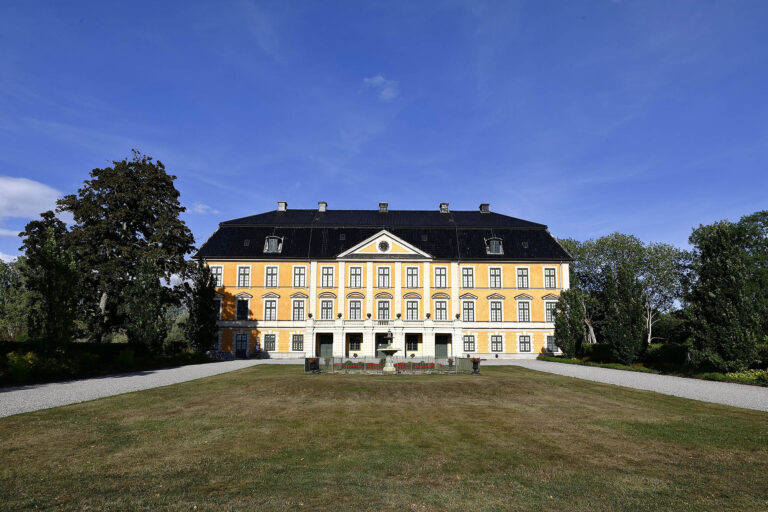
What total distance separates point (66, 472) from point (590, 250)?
61.8 meters

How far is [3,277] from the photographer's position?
61875mm

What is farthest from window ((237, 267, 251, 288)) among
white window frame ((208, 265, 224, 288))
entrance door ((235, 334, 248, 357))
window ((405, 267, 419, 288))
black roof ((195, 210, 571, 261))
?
window ((405, 267, 419, 288))

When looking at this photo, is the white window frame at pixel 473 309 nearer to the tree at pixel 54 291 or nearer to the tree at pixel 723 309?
the tree at pixel 723 309

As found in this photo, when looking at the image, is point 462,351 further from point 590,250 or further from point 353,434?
point 353,434

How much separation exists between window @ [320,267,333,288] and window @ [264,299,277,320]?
500 cm

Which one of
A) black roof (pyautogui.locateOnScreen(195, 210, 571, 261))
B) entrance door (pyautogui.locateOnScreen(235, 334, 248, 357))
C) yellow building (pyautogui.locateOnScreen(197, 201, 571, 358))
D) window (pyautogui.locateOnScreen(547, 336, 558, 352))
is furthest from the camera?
black roof (pyautogui.locateOnScreen(195, 210, 571, 261))

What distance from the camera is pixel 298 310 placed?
43.6m

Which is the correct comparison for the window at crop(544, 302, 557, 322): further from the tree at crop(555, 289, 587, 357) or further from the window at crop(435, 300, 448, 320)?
the window at crop(435, 300, 448, 320)

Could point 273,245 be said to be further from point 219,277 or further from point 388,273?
point 388,273

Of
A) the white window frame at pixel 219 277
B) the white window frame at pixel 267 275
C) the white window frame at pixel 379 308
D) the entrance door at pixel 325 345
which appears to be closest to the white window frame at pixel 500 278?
the white window frame at pixel 379 308

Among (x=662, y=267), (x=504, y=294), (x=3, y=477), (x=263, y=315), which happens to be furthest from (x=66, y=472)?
(x=662, y=267)

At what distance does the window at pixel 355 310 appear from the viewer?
4347 cm

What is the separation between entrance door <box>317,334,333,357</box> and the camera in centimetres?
4343

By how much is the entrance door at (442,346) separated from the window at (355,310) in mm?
7998
